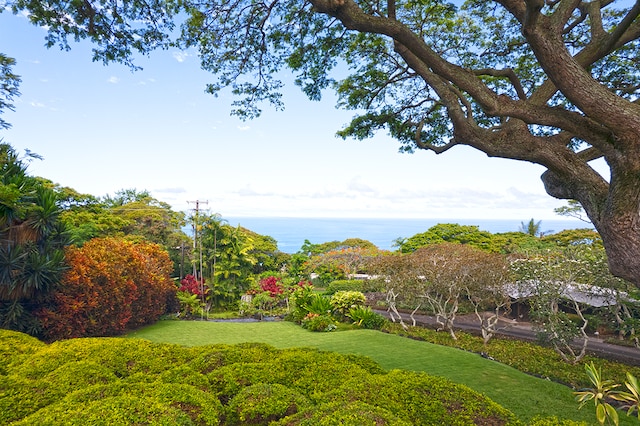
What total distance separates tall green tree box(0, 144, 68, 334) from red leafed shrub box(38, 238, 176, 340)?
306mm

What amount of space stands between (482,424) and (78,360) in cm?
373

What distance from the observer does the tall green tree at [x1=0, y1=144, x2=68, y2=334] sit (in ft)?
21.0

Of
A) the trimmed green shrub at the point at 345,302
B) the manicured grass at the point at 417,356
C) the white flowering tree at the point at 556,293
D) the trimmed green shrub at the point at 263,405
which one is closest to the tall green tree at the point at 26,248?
the manicured grass at the point at 417,356

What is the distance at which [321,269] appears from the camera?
65.7 ft

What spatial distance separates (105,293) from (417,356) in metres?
7.26

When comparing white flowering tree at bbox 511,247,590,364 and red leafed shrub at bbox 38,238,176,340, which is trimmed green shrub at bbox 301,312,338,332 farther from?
white flowering tree at bbox 511,247,590,364

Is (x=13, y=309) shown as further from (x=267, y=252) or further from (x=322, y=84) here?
(x=267, y=252)

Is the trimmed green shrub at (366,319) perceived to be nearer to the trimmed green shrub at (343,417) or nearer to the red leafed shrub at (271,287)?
the red leafed shrub at (271,287)

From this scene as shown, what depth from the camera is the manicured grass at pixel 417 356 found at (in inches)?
193

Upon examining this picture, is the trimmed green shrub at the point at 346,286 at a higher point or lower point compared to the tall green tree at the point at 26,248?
lower

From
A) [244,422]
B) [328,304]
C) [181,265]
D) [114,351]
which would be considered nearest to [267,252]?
[181,265]

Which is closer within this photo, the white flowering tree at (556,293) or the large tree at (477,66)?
the large tree at (477,66)

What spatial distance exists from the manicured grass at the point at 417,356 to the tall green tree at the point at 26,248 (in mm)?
2586

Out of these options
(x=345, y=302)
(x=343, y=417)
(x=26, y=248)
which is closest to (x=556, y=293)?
(x=345, y=302)
